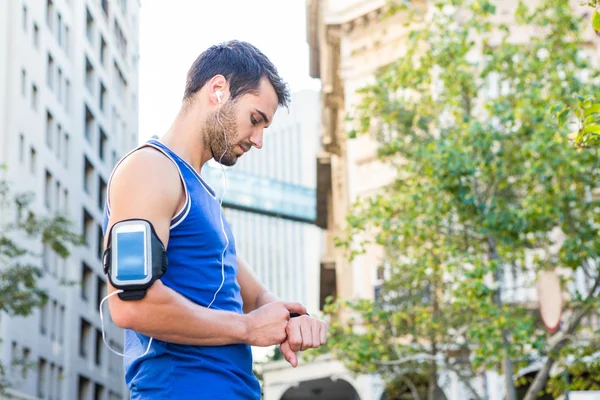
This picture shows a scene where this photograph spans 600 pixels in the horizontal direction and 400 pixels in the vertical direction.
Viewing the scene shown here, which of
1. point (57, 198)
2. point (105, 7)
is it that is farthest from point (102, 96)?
point (57, 198)

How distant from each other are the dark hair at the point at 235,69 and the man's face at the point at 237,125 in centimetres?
2

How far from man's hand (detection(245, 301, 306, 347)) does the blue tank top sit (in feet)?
0.18

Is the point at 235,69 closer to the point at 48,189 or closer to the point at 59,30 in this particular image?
the point at 48,189

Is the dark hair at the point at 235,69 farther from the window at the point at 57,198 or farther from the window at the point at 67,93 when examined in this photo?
the window at the point at 67,93

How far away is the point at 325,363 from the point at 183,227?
3756 centimetres

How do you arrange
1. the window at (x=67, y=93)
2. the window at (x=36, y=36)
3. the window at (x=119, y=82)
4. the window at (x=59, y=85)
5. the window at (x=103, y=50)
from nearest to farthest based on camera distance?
1. the window at (x=36, y=36)
2. the window at (x=59, y=85)
3. the window at (x=67, y=93)
4. the window at (x=103, y=50)
5. the window at (x=119, y=82)

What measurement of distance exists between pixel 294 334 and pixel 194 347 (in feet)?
0.82

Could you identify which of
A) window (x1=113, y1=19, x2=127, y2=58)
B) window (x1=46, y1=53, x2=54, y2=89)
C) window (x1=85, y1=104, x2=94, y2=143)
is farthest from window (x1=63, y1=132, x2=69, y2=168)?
window (x1=113, y1=19, x2=127, y2=58)

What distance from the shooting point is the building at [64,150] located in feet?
129

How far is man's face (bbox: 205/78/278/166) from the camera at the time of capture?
9.07 feet

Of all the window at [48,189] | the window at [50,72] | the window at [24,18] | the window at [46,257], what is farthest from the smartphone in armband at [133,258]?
the window at [50,72]

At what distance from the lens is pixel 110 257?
7.74 ft

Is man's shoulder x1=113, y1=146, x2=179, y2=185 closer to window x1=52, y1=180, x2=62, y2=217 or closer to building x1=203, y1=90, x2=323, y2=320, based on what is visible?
window x1=52, y1=180, x2=62, y2=217

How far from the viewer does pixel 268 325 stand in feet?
8.50
